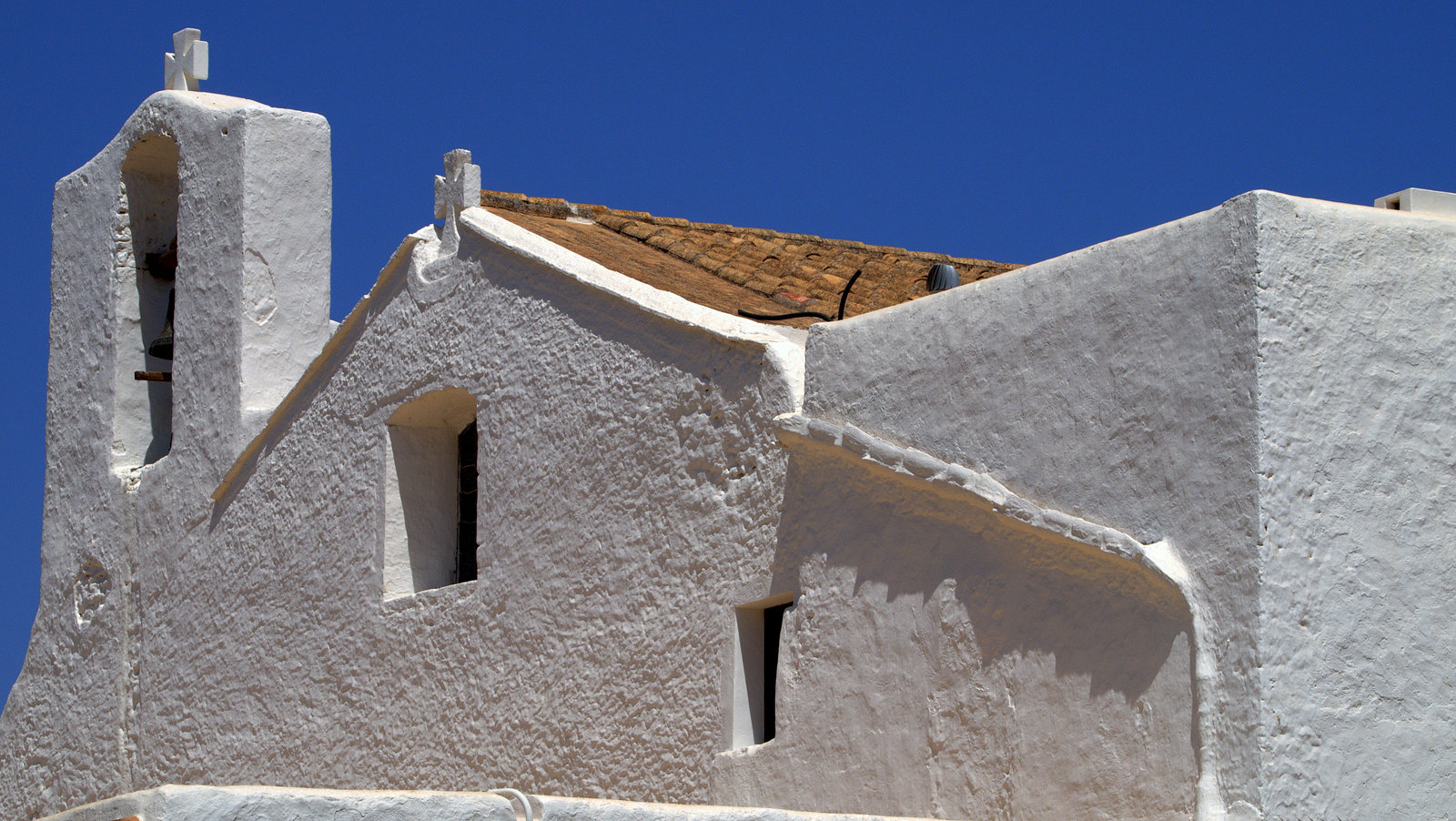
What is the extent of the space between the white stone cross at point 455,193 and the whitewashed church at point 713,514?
0.07ft

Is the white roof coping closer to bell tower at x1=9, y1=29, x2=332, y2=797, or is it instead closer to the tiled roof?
the tiled roof

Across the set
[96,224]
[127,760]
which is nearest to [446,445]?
[127,760]

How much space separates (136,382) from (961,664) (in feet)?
21.8

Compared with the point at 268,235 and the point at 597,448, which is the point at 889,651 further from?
the point at 268,235

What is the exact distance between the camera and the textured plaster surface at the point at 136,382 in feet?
32.0

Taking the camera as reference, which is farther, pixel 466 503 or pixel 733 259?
pixel 733 259

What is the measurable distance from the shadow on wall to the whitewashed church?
15 mm

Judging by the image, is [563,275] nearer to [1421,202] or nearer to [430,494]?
[430,494]

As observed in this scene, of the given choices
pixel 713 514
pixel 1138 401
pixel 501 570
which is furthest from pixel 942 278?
pixel 1138 401

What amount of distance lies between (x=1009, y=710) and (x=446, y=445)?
408 centimetres

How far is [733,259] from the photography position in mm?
9969

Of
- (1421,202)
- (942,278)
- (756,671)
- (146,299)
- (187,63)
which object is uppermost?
(187,63)

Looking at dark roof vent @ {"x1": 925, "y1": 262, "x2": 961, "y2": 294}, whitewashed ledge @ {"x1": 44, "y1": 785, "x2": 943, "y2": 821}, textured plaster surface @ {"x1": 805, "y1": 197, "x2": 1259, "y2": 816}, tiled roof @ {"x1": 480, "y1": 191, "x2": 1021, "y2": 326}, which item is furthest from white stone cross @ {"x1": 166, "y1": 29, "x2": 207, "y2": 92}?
whitewashed ledge @ {"x1": 44, "y1": 785, "x2": 943, "y2": 821}

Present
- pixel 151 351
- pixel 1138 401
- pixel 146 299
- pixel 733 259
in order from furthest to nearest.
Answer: pixel 146 299, pixel 151 351, pixel 733 259, pixel 1138 401
